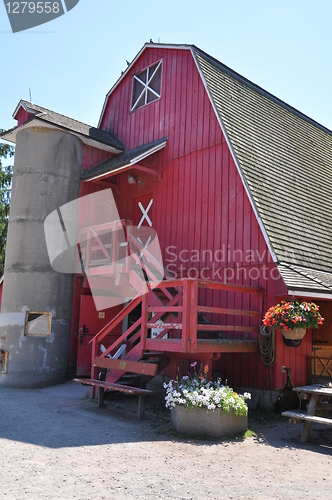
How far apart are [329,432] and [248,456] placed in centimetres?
225

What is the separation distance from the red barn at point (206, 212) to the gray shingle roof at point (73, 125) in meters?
0.07

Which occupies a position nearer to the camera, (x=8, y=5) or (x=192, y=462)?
(x=192, y=462)

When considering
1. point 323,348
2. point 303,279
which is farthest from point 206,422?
point 323,348

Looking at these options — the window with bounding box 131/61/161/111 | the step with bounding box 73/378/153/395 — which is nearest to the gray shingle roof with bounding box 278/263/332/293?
the step with bounding box 73/378/153/395

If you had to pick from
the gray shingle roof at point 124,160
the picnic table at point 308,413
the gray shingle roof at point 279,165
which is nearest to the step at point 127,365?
the picnic table at point 308,413

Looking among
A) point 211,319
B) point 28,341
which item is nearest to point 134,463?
point 211,319

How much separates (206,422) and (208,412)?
16 centimetres

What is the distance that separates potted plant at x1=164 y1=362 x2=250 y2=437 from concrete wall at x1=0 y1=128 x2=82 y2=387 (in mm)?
5523

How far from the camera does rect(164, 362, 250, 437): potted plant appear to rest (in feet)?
23.6

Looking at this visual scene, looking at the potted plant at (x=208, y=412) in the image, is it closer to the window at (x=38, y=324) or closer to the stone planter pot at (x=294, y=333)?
the stone planter pot at (x=294, y=333)

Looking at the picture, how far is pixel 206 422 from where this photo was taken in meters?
7.24

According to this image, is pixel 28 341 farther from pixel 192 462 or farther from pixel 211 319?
pixel 192 462

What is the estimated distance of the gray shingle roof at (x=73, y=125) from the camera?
13.3 m

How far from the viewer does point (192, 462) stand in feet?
19.4
